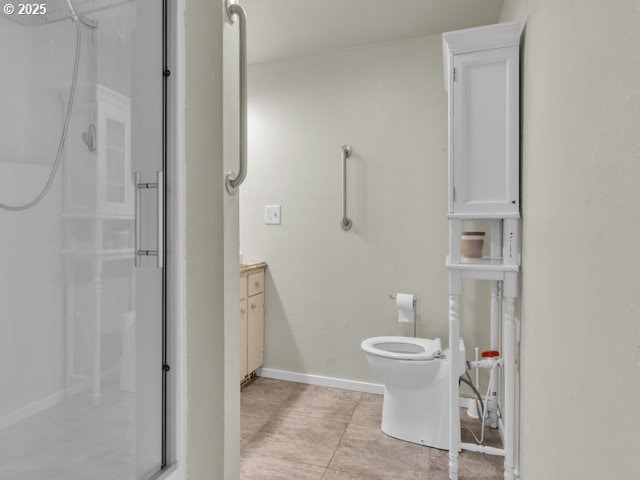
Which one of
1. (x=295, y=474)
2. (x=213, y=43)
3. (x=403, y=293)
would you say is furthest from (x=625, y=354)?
(x=403, y=293)

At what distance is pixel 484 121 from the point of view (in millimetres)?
1709

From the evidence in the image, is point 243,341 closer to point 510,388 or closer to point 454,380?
point 454,380

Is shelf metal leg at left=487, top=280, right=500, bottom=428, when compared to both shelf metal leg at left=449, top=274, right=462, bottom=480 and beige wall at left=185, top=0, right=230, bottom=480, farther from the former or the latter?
beige wall at left=185, top=0, right=230, bottom=480

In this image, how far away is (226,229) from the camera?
4.53 ft

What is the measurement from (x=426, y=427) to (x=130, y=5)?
2.17 meters

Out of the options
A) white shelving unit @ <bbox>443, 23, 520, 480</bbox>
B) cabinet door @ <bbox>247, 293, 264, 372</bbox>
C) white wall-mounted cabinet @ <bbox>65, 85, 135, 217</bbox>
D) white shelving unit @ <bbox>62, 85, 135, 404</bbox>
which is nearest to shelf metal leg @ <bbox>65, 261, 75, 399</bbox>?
white shelving unit @ <bbox>62, 85, 135, 404</bbox>

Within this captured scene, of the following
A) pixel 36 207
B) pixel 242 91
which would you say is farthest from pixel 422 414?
pixel 36 207

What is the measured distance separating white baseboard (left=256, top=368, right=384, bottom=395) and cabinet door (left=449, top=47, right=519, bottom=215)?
4.93 ft

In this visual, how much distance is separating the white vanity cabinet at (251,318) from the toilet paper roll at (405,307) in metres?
1.01

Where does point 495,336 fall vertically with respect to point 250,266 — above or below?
below

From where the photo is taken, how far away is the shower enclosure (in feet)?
2.81

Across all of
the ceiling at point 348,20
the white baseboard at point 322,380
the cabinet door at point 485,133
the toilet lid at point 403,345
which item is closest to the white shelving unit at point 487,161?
the cabinet door at point 485,133

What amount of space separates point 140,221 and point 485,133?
55.9 inches

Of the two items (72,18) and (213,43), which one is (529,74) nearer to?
(213,43)
